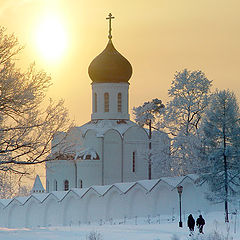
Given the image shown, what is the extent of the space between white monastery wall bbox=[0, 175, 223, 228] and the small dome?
41.0ft

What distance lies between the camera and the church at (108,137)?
193ft

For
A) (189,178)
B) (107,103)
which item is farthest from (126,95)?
(189,178)

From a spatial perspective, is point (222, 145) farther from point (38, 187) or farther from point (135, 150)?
point (38, 187)

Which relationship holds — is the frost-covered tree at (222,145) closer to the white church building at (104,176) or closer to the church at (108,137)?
the white church building at (104,176)

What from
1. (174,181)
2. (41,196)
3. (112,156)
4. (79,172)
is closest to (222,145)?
(174,181)

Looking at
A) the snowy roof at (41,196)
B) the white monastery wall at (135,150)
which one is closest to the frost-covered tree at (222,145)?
the snowy roof at (41,196)

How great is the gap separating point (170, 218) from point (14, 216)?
52.0ft

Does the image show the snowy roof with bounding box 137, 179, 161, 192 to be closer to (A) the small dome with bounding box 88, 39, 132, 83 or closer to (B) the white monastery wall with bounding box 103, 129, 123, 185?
(B) the white monastery wall with bounding box 103, 129, 123, 185

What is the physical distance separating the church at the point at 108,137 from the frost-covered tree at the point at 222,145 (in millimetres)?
21229

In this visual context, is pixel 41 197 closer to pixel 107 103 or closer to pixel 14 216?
pixel 14 216

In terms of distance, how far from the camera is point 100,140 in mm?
59562

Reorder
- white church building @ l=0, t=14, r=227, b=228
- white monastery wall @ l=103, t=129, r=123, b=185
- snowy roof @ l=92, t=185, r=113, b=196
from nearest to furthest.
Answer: white church building @ l=0, t=14, r=227, b=228 < snowy roof @ l=92, t=185, r=113, b=196 < white monastery wall @ l=103, t=129, r=123, b=185

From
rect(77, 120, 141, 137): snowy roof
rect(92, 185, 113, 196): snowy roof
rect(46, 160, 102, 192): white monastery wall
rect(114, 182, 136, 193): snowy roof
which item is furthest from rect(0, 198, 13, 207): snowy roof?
rect(114, 182, 136, 193): snowy roof

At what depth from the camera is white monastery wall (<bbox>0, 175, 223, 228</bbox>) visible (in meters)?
42.8
